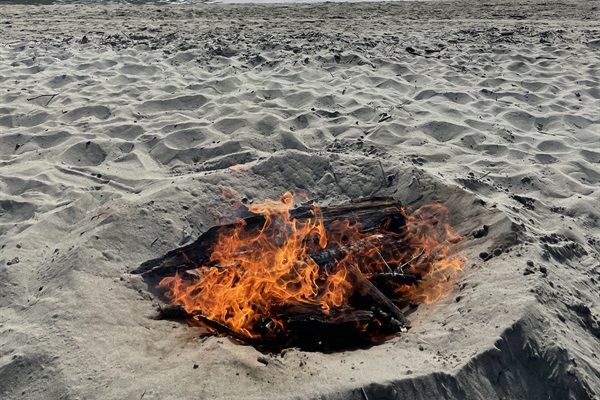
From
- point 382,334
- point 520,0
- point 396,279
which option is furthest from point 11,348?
point 520,0

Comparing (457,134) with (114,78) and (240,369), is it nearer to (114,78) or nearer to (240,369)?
(240,369)

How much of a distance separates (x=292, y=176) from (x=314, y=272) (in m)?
1.59

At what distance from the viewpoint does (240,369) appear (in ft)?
9.43

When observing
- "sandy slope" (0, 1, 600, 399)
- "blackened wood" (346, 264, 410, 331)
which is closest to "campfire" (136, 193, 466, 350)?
"blackened wood" (346, 264, 410, 331)

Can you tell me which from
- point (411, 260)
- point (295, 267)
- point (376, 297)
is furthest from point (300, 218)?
point (376, 297)

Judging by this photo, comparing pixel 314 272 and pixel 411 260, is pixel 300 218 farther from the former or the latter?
pixel 411 260

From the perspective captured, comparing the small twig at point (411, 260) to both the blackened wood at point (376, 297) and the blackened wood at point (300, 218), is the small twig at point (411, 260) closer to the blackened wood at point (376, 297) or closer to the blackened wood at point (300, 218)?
the blackened wood at point (300, 218)

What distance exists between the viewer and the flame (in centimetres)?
349

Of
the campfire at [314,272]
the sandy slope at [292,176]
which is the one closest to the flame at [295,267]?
the campfire at [314,272]

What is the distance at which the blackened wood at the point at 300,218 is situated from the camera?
3.92 meters

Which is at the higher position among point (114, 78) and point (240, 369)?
point (240, 369)

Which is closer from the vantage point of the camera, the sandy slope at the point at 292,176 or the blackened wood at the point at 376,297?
the sandy slope at the point at 292,176

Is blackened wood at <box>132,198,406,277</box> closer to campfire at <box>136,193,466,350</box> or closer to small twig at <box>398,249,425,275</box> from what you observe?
campfire at <box>136,193,466,350</box>

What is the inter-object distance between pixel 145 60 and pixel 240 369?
7033 mm
